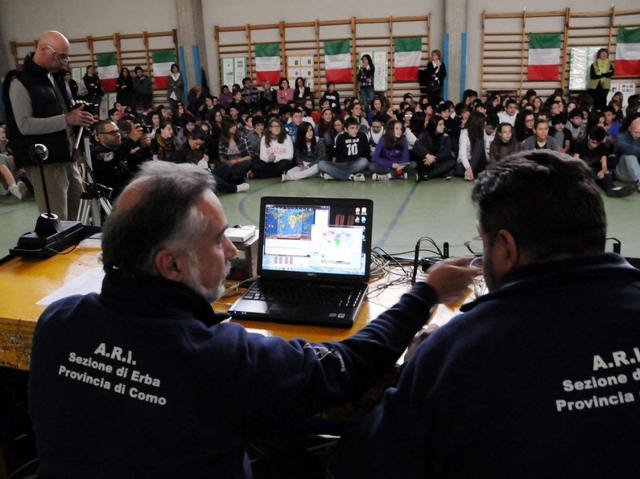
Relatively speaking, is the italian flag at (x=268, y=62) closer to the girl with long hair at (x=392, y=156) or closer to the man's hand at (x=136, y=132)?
the girl with long hair at (x=392, y=156)

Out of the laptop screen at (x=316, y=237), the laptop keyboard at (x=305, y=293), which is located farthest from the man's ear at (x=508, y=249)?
the laptop screen at (x=316, y=237)

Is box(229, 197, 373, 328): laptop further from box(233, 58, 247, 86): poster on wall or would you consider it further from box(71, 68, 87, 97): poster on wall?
box(71, 68, 87, 97): poster on wall

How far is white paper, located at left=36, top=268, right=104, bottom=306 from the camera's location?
6.44 feet

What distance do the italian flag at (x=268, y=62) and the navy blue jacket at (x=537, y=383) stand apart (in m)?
10.7

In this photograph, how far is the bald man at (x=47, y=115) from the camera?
3.70 meters

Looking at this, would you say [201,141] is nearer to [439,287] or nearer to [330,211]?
[330,211]

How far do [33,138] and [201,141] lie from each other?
3.81 meters

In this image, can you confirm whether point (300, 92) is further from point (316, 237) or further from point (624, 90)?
point (316, 237)

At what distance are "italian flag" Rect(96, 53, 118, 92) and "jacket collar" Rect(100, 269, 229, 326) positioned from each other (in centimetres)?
1201

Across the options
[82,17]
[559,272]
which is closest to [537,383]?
[559,272]

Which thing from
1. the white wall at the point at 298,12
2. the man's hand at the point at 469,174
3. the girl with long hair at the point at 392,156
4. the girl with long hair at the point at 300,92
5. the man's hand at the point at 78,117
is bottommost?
the man's hand at the point at 469,174

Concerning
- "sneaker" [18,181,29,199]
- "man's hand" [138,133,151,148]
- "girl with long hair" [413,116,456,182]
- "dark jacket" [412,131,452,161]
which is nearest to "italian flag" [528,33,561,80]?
"girl with long hair" [413,116,456,182]

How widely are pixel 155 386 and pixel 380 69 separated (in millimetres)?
10316

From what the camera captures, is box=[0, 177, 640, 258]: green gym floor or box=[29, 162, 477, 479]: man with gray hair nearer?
box=[29, 162, 477, 479]: man with gray hair
